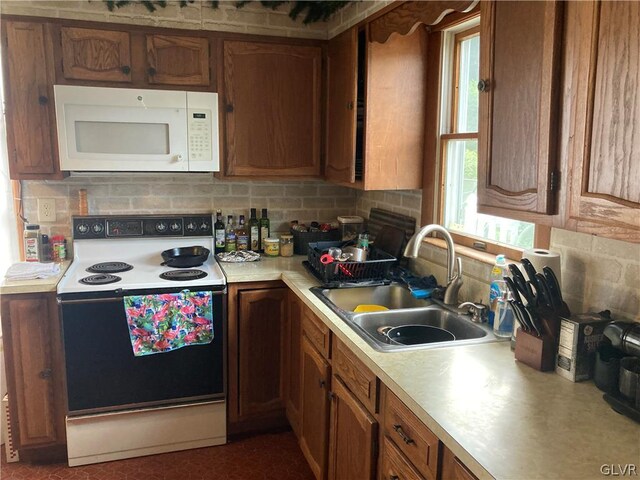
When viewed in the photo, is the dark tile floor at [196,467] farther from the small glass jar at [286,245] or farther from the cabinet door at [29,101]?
the cabinet door at [29,101]

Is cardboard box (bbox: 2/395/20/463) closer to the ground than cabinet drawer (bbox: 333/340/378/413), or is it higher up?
closer to the ground

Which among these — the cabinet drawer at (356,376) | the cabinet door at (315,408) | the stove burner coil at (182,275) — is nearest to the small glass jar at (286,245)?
the stove burner coil at (182,275)

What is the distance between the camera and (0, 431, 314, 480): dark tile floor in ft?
8.42

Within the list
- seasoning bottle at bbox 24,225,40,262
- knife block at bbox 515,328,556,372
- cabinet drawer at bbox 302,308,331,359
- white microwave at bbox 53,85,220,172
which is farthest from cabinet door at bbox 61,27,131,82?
knife block at bbox 515,328,556,372

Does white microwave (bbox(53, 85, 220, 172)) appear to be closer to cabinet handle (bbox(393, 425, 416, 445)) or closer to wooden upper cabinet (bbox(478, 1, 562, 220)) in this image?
wooden upper cabinet (bbox(478, 1, 562, 220))

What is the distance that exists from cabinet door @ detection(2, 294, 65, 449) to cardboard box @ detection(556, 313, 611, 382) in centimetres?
218

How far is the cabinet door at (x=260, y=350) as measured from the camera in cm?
278

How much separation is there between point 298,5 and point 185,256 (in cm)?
153

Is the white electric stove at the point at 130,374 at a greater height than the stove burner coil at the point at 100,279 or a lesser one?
lesser

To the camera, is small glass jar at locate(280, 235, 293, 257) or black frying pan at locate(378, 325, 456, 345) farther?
small glass jar at locate(280, 235, 293, 257)

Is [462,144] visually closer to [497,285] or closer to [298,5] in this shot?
[497,285]

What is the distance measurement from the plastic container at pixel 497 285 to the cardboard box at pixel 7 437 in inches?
89.2

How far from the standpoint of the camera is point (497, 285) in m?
1.91

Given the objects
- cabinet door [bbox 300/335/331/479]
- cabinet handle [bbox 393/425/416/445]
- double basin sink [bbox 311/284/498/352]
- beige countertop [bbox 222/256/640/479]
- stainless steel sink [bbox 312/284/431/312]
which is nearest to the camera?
beige countertop [bbox 222/256/640/479]
